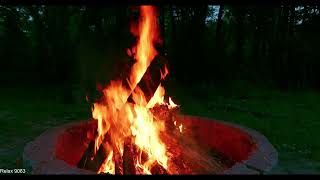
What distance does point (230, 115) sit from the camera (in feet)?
28.1

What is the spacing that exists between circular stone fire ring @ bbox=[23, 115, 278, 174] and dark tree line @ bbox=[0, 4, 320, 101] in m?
5.49

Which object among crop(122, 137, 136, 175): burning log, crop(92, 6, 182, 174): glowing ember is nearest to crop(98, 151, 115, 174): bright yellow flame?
crop(92, 6, 182, 174): glowing ember

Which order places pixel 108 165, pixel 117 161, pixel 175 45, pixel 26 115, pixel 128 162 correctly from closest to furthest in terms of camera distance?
pixel 128 162 → pixel 117 161 → pixel 108 165 → pixel 26 115 → pixel 175 45

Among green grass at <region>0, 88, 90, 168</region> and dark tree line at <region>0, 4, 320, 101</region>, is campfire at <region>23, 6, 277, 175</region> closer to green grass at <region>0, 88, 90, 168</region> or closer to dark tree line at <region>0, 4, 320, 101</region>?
green grass at <region>0, 88, 90, 168</region>

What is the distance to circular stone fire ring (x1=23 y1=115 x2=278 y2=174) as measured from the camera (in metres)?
3.71

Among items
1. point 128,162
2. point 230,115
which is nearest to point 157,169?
point 128,162

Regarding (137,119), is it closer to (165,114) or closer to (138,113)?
(138,113)

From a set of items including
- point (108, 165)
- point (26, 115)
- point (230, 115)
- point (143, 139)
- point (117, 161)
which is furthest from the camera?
point (230, 115)

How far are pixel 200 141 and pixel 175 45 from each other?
273 inches

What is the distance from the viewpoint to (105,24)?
481 inches

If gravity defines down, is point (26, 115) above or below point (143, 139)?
below

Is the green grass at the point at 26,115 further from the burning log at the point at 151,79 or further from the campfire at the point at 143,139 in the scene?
the burning log at the point at 151,79
